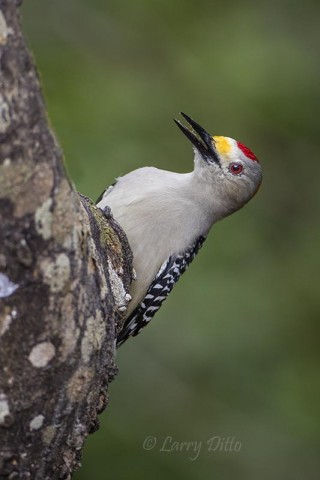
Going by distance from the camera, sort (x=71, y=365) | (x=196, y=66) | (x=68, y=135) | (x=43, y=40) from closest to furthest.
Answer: (x=71, y=365)
(x=68, y=135)
(x=43, y=40)
(x=196, y=66)

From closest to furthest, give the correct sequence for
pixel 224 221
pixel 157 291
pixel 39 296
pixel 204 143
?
pixel 39 296, pixel 157 291, pixel 204 143, pixel 224 221

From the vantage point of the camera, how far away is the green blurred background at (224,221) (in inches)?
271

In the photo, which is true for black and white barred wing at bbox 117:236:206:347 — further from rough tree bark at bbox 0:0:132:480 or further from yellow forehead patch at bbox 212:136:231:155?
rough tree bark at bbox 0:0:132:480

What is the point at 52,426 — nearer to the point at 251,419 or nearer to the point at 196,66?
the point at 251,419

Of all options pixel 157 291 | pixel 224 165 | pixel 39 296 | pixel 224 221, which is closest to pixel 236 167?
pixel 224 165

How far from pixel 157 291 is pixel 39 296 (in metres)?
2.31

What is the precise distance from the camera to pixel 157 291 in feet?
17.4

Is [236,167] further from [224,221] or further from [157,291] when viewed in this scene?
[224,221]

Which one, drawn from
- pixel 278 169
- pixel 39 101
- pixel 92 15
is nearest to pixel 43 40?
pixel 92 15

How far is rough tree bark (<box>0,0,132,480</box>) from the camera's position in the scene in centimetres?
291

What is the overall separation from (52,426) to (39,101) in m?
1.14

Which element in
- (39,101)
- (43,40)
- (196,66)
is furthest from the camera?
(196,66)

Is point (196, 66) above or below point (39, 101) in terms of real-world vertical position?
above

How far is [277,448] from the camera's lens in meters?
7.40
